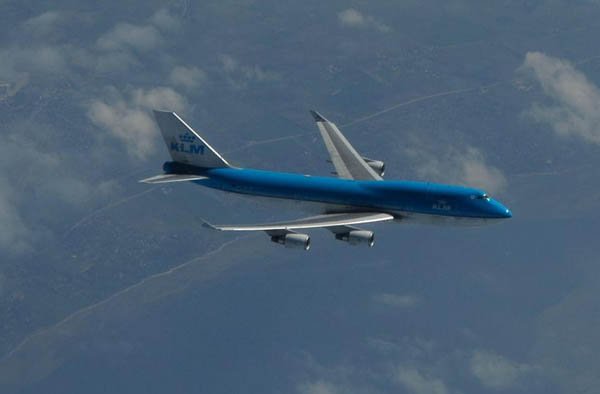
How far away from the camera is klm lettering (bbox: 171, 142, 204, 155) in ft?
373

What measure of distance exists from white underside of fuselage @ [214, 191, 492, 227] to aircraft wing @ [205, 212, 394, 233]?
37.4 inches

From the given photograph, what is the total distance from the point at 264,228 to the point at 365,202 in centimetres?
1657

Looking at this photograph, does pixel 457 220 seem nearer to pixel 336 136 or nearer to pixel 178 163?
pixel 336 136

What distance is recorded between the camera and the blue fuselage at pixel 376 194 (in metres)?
101

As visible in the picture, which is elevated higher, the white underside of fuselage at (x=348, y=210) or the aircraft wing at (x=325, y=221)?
the white underside of fuselage at (x=348, y=210)

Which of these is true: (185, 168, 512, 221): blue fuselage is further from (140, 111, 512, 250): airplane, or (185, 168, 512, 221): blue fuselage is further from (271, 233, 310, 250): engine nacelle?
(271, 233, 310, 250): engine nacelle

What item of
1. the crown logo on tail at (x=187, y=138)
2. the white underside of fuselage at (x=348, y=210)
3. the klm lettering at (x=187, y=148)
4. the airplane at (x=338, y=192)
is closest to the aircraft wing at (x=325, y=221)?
the airplane at (x=338, y=192)

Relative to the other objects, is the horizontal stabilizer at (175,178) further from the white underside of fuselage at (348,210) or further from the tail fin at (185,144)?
the white underside of fuselage at (348,210)

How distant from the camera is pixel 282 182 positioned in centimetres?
10825

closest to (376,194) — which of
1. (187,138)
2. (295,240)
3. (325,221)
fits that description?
(325,221)

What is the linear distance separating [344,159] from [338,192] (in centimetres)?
1035

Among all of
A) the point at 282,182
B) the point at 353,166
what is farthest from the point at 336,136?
the point at 282,182

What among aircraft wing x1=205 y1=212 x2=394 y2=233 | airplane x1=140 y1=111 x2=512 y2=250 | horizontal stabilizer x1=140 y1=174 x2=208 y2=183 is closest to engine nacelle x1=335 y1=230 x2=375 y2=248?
airplane x1=140 y1=111 x2=512 y2=250

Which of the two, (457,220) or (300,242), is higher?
(457,220)
